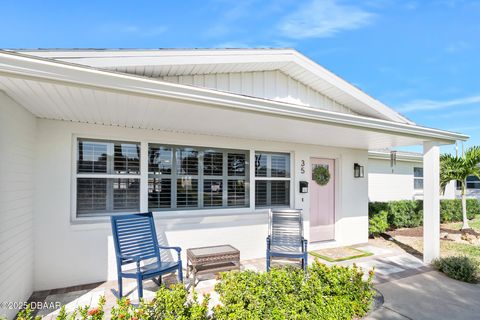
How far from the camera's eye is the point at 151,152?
481cm

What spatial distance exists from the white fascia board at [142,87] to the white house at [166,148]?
0.03ft

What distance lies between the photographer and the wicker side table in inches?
159

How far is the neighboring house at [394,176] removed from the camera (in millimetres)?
10242

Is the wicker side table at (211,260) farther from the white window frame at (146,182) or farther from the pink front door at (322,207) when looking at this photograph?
the pink front door at (322,207)

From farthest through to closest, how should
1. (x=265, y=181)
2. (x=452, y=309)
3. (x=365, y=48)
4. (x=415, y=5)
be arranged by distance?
(x=365, y=48) → (x=265, y=181) → (x=415, y=5) → (x=452, y=309)

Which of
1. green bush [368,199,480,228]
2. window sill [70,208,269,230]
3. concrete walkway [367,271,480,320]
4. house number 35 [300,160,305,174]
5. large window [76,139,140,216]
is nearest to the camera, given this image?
concrete walkway [367,271,480,320]

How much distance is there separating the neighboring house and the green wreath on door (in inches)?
169

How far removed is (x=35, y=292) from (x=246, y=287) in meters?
3.34

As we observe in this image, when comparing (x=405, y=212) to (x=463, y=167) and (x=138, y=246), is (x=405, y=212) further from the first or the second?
(x=138, y=246)

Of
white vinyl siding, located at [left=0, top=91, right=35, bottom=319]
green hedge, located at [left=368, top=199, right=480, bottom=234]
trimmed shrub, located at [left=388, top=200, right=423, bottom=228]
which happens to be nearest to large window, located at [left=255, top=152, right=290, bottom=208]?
Answer: green hedge, located at [left=368, top=199, right=480, bottom=234]

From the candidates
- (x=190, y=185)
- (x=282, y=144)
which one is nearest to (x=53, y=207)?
(x=190, y=185)

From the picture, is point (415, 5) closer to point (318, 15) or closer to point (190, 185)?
point (318, 15)

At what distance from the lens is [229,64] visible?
440 centimetres

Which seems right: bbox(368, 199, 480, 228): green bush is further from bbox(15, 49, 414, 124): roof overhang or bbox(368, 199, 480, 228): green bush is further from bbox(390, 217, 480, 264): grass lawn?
bbox(15, 49, 414, 124): roof overhang
